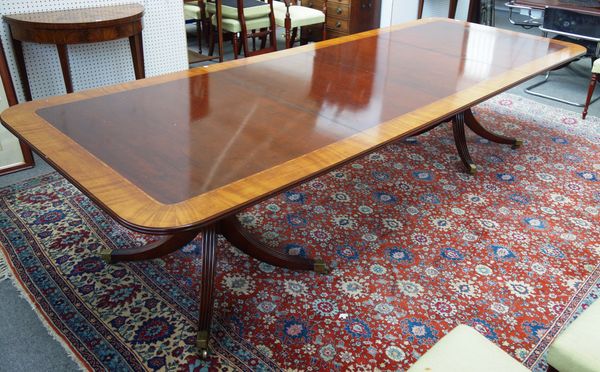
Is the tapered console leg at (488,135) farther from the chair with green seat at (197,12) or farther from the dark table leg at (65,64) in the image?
the chair with green seat at (197,12)

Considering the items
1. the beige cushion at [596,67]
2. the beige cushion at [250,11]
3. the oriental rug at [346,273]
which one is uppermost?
the beige cushion at [250,11]

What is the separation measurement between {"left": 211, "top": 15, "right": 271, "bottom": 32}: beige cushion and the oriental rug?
74.5 inches

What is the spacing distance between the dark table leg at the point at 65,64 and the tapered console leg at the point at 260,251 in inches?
59.9

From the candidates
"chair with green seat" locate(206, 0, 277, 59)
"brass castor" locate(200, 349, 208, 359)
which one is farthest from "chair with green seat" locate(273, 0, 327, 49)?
"brass castor" locate(200, 349, 208, 359)

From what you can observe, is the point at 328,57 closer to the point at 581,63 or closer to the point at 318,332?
the point at 318,332

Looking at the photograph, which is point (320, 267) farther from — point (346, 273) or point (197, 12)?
point (197, 12)

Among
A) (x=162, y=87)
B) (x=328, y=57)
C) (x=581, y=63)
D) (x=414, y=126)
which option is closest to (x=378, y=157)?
(x=328, y=57)

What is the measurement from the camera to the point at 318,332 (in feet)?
5.18

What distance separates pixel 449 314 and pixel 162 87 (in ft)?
4.29

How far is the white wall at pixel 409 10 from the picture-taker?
15.5ft

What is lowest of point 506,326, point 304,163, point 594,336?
point 506,326

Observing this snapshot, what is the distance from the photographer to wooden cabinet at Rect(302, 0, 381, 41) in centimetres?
448

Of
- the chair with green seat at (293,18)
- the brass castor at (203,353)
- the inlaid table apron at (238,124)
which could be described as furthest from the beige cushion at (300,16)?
the brass castor at (203,353)

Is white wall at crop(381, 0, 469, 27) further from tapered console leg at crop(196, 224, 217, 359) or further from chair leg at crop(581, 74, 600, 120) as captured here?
tapered console leg at crop(196, 224, 217, 359)
